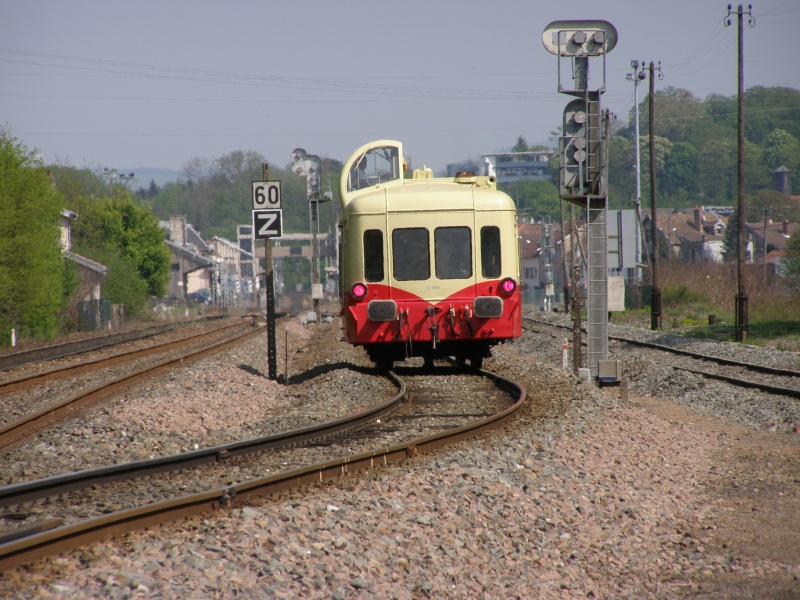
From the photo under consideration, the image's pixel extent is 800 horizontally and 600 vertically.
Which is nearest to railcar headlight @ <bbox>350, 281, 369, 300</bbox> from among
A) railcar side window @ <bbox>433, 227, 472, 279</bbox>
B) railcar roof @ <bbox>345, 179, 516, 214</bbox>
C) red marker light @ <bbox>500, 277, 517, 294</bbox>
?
railcar roof @ <bbox>345, 179, 516, 214</bbox>

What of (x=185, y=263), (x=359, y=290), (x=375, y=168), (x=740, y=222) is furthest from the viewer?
(x=185, y=263)

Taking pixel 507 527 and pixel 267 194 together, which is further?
pixel 267 194

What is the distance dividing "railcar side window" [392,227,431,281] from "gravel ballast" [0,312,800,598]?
353 centimetres

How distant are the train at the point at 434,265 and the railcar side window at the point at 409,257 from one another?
0.02 m

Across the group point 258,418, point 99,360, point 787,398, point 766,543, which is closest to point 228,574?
point 766,543

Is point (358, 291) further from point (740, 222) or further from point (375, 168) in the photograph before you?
point (740, 222)

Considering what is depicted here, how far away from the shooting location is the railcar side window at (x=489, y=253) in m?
14.7

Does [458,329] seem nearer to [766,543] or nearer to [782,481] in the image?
[782,481]

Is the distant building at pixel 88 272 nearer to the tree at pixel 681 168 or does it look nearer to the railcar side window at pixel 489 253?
the railcar side window at pixel 489 253

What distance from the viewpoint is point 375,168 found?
16625mm

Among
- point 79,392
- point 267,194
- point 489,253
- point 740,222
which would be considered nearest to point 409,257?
point 489,253

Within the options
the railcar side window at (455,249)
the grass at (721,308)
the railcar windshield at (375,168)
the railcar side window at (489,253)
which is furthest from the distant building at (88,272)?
the railcar side window at (489,253)

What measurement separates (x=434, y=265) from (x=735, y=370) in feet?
25.3

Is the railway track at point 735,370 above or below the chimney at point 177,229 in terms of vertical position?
below
